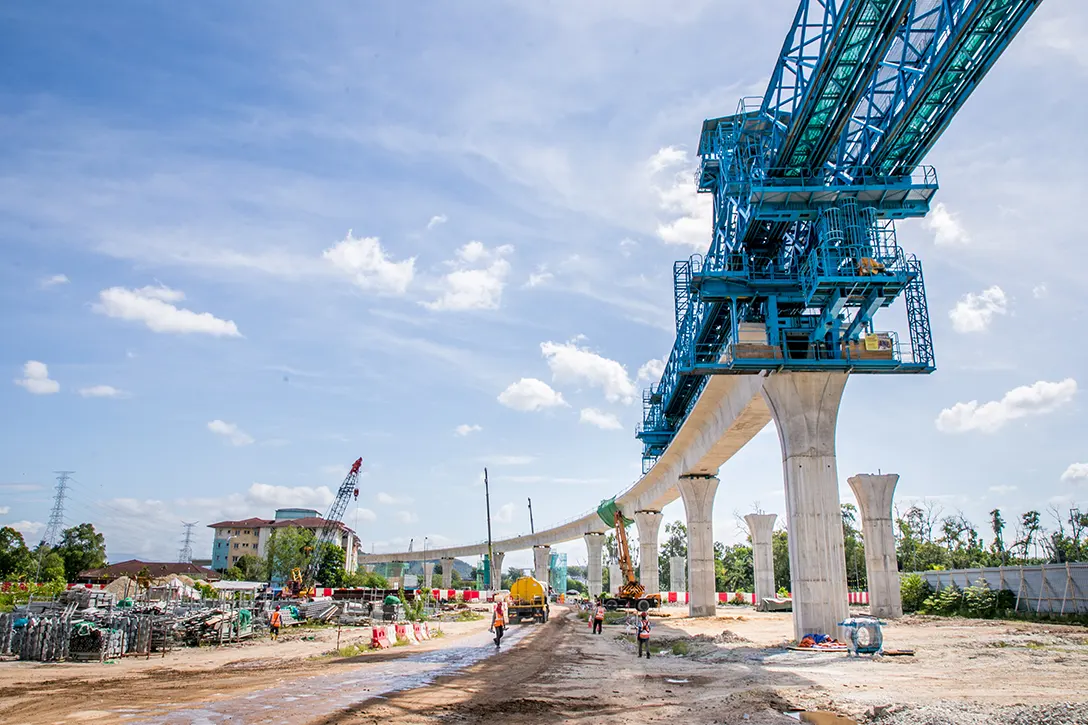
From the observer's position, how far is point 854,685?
16422mm

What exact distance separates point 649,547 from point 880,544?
81.3 ft

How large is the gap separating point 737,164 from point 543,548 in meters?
87.3

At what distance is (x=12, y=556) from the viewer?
78.8 metres

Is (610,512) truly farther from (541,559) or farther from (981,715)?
(981,715)

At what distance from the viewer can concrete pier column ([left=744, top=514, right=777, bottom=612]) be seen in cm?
5853

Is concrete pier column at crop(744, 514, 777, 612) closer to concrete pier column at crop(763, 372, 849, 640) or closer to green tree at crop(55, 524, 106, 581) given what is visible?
concrete pier column at crop(763, 372, 849, 640)

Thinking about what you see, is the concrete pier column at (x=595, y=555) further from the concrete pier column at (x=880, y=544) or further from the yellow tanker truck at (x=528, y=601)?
the concrete pier column at (x=880, y=544)

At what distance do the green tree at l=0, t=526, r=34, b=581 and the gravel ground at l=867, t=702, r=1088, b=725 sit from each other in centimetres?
8877

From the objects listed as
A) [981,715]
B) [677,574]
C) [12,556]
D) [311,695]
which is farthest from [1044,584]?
[12,556]

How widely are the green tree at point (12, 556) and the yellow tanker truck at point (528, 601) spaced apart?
59.2 m

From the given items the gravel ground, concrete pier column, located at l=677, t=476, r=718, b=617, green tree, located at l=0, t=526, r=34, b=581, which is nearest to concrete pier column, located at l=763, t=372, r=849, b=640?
the gravel ground

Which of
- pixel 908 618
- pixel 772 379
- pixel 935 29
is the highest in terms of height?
pixel 935 29

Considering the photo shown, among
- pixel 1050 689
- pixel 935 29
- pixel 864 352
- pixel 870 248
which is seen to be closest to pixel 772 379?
pixel 864 352

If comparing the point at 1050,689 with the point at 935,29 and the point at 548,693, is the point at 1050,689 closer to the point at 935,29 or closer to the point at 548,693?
the point at 548,693
